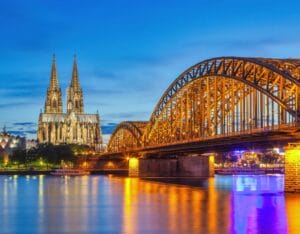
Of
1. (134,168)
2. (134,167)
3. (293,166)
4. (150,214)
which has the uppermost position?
(293,166)

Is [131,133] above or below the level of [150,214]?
above

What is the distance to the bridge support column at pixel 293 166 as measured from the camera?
7594cm

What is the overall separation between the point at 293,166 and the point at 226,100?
71.7 ft

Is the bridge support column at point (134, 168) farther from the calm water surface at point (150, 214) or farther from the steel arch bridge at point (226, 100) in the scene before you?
the calm water surface at point (150, 214)

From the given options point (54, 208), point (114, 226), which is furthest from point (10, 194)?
point (114, 226)

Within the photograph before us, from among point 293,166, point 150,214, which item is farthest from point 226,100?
point 150,214

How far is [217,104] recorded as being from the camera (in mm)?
101562

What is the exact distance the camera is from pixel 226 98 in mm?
96125

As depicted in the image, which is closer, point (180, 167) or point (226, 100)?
point (226, 100)

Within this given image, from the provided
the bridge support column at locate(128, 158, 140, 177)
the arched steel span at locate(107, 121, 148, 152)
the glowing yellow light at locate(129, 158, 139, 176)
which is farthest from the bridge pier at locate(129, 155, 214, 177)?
the arched steel span at locate(107, 121, 148, 152)

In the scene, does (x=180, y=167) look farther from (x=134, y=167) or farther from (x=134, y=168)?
(x=134, y=167)

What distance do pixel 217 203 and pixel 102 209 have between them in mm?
11611

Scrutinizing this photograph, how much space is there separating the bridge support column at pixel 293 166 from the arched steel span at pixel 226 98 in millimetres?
3347

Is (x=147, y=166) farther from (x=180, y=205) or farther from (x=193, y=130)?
(x=180, y=205)
